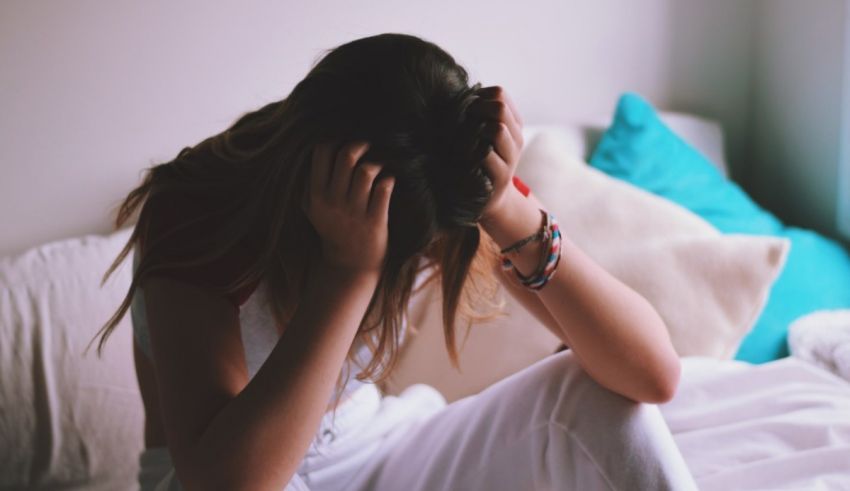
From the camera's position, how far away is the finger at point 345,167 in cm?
68

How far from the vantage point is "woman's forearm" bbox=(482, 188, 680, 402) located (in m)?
0.83

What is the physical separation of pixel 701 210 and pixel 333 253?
1.03m

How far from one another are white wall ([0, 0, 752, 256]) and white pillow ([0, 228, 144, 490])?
164mm

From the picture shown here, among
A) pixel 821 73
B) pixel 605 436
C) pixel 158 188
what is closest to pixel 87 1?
pixel 158 188

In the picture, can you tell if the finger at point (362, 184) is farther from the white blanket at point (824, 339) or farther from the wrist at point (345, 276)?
the white blanket at point (824, 339)

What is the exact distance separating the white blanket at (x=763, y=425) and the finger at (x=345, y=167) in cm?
58

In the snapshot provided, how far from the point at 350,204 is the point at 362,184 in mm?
24

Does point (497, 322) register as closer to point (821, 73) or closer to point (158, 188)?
point (158, 188)

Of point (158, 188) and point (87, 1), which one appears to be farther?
point (87, 1)

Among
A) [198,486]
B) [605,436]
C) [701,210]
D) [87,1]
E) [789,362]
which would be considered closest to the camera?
[198,486]

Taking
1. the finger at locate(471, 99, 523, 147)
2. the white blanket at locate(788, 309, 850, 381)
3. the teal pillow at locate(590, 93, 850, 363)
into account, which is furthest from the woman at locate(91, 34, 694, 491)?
the teal pillow at locate(590, 93, 850, 363)

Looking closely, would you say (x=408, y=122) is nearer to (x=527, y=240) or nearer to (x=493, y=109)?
(x=493, y=109)

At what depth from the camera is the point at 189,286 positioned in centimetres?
79

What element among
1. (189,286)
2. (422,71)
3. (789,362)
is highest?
(422,71)
